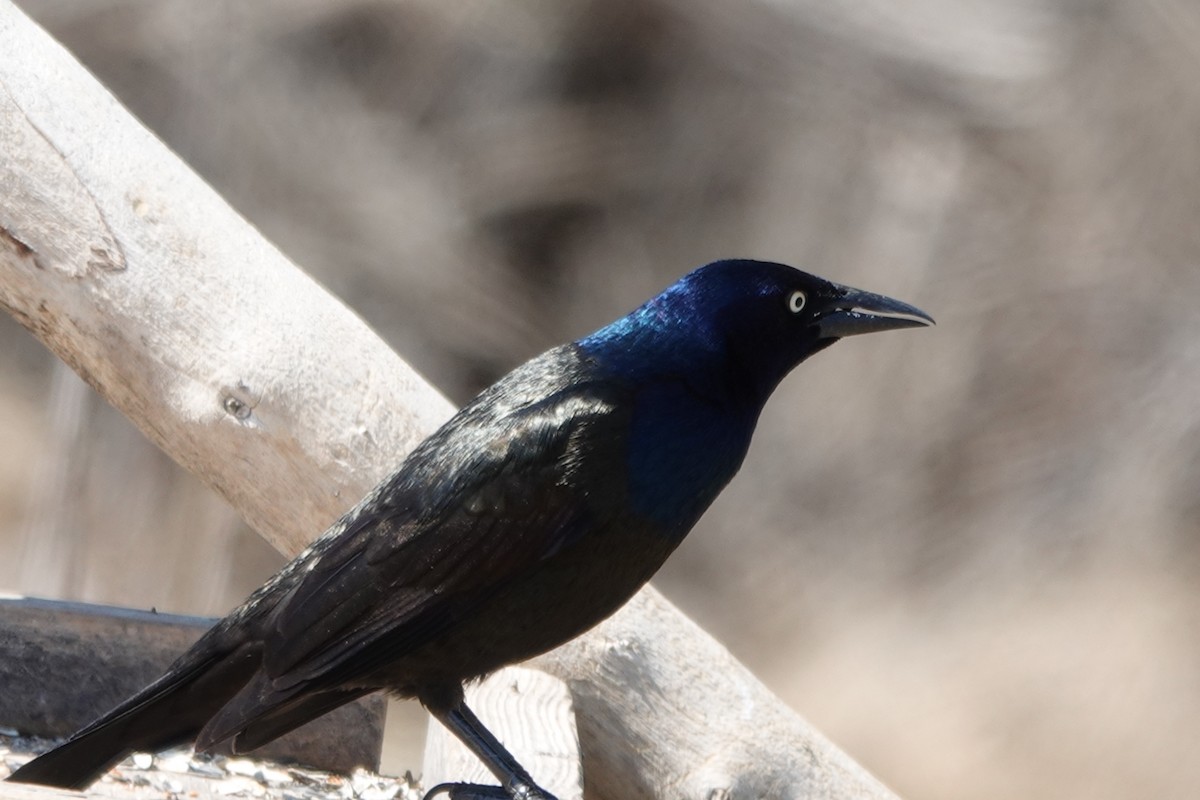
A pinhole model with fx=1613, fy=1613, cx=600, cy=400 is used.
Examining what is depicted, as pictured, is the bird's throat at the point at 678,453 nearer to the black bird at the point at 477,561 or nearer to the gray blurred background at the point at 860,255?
the black bird at the point at 477,561

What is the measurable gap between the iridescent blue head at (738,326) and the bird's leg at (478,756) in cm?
63

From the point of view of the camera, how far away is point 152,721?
2.67m

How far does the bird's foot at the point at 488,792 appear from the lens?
259 cm

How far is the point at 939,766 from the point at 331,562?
3.97 meters

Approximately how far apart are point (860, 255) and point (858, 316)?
10.4 ft

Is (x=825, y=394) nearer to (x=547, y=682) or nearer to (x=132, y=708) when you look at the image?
(x=547, y=682)

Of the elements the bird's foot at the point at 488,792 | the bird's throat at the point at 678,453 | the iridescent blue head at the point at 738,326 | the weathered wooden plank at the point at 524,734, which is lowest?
the bird's foot at the point at 488,792

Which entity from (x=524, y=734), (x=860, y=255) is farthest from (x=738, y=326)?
(x=860, y=255)

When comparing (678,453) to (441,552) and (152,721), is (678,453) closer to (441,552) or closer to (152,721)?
(441,552)

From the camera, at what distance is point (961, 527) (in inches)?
242

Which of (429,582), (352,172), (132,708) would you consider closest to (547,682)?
(429,582)

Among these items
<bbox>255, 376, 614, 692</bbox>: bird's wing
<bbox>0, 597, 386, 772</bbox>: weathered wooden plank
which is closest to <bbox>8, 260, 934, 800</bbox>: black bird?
<bbox>255, 376, 614, 692</bbox>: bird's wing

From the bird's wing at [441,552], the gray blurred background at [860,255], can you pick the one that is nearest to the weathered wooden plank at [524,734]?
the bird's wing at [441,552]

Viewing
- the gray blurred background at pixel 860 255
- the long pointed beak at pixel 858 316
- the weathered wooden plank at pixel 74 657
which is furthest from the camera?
the gray blurred background at pixel 860 255
